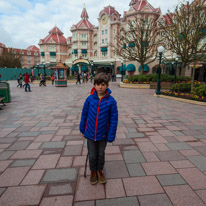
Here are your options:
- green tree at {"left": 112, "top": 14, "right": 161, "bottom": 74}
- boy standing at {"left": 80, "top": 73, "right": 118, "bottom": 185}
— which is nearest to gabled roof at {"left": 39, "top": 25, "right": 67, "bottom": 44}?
green tree at {"left": 112, "top": 14, "right": 161, "bottom": 74}

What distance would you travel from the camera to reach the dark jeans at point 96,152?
235cm

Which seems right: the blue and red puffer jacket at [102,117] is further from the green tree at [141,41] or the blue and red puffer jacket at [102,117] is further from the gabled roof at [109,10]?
the gabled roof at [109,10]

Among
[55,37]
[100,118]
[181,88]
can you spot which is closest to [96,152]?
[100,118]

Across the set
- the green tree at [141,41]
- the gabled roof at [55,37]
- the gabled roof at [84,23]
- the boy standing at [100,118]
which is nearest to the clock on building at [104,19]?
the gabled roof at [84,23]

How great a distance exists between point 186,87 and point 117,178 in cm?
1034

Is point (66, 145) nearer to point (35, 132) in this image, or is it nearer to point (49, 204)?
point (35, 132)

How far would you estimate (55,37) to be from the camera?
51656 millimetres

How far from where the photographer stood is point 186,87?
11070 millimetres

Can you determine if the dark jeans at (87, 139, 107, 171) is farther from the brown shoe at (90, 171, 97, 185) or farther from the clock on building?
the clock on building

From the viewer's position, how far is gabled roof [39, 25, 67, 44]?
50.3 m

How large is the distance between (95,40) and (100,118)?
158 ft

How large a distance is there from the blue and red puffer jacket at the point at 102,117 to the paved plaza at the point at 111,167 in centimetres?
73

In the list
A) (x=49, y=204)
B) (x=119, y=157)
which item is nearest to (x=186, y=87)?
(x=119, y=157)

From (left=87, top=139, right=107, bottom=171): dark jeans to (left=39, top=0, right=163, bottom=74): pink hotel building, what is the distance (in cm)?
3057
